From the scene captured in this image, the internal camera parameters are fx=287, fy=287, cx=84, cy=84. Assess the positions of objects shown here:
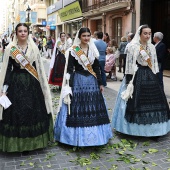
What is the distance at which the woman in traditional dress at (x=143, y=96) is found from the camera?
4.55 metres

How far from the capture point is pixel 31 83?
4.00 meters

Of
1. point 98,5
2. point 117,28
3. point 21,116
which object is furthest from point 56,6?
point 21,116

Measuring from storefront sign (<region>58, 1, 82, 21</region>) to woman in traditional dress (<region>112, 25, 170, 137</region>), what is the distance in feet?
56.4

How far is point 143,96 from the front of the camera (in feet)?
15.0

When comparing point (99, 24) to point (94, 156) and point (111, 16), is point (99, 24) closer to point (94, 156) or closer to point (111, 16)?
point (111, 16)

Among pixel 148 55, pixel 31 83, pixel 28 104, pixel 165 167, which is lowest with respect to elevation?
pixel 165 167

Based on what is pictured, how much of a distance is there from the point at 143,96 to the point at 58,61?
435 centimetres

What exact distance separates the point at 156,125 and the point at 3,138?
7.69ft

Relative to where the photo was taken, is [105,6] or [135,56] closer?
[135,56]

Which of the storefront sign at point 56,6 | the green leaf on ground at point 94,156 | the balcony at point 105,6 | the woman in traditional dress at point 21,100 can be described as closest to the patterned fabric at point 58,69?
the woman in traditional dress at point 21,100

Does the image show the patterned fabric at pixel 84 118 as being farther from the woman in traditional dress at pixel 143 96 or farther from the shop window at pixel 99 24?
the shop window at pixel 99 24

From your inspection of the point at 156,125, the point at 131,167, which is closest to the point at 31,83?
the point at 131,167

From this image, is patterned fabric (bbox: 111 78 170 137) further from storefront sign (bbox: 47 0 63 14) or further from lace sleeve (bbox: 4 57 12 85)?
storefront sign (bbox: 47 0 63 14)

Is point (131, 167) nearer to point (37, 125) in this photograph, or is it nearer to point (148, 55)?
point (37, 125)
